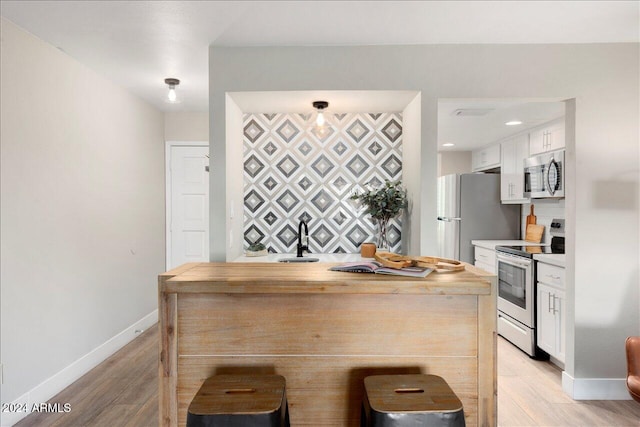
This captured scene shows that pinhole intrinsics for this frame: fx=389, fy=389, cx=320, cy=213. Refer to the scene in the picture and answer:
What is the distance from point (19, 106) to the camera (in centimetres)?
243

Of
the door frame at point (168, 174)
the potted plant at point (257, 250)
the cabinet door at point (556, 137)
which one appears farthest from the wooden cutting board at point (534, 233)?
the door frame at point (168, 174)

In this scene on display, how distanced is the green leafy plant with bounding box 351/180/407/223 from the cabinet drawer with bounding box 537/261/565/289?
4.65 feet

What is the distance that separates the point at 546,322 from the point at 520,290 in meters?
0.41

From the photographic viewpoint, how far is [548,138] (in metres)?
4.11

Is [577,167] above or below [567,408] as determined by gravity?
above

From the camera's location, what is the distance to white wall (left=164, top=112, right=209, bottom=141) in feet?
15.3

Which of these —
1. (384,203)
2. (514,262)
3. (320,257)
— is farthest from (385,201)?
(514,262)

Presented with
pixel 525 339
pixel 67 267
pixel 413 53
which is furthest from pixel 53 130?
pixel 525 339

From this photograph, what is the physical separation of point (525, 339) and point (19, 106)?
14.5ft

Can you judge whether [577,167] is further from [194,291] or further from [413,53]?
[194,291]

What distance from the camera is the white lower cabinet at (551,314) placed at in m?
3.17

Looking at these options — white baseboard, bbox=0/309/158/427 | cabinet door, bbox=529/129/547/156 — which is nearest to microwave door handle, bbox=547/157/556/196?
cabinet door, bbox=529/129/547/156

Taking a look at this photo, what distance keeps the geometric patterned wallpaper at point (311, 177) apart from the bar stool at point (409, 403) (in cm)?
188

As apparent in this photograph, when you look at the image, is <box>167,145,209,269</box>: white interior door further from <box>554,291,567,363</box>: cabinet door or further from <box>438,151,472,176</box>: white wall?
<box>438,151,472,176</box>: white wall
